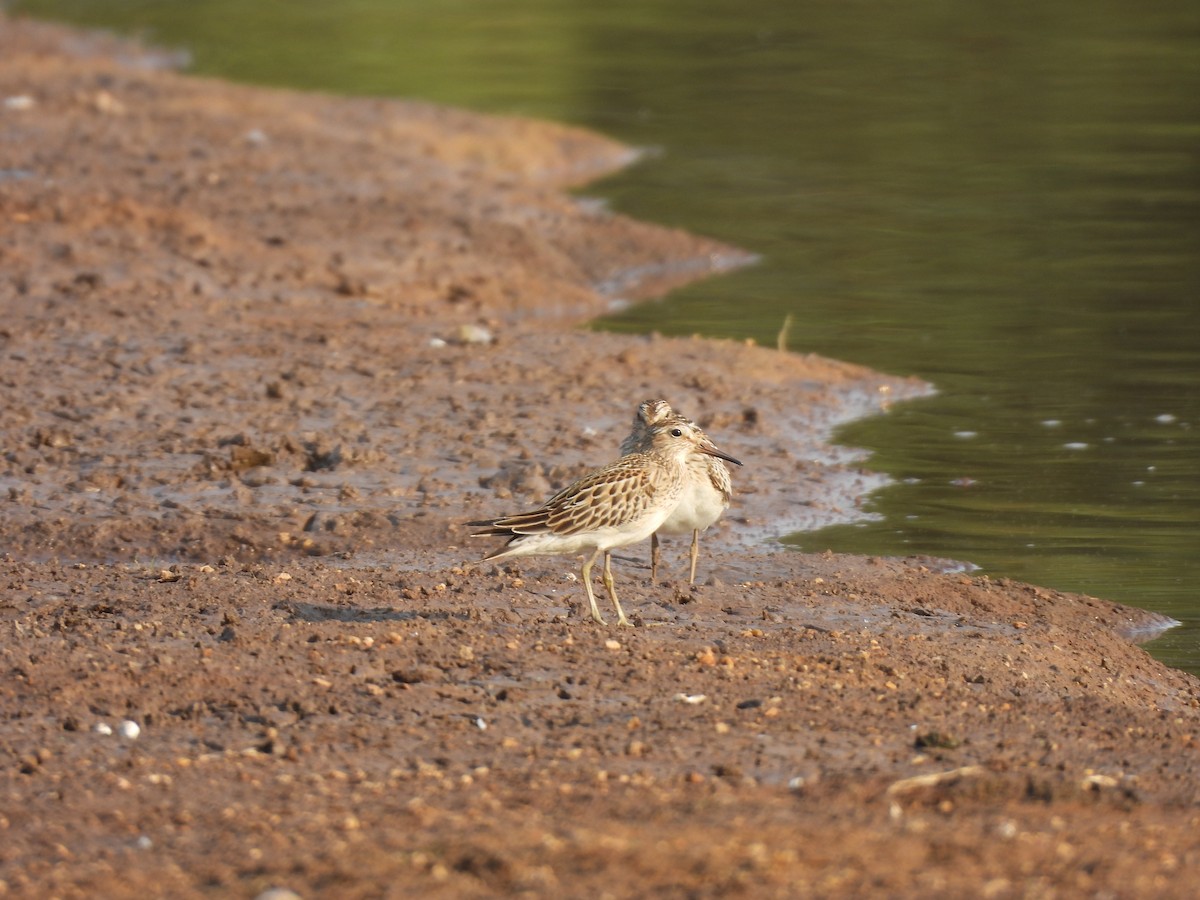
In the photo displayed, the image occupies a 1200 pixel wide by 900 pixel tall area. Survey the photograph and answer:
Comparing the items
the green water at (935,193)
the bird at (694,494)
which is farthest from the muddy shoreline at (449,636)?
the green water at (935,193)

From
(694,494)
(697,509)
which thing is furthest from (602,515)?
(697,509)

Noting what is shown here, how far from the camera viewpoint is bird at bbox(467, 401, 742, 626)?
661 centimetres

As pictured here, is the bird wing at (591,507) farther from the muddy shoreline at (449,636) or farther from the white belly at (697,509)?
the white belly at (697,509)

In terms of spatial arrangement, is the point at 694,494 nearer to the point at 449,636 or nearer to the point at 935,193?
the point at 449,636

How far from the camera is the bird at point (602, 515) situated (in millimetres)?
6605

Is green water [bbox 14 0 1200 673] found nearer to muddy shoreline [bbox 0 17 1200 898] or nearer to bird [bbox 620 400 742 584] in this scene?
muddy shoreline [bbox 0 17 1200 898]

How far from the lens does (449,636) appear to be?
21.3 feet

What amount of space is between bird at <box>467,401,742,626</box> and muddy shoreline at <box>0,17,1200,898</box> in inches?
11.9

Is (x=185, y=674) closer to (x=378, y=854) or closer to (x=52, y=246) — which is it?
(x=378, y=854)

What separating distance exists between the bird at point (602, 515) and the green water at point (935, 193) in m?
1.98

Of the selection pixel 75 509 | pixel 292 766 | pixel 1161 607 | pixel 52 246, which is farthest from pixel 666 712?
pixel 52 246

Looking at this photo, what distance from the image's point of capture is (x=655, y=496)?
6.89 metres

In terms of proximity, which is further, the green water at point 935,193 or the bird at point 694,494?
the green water at point 935,193

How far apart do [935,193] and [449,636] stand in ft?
40.5
